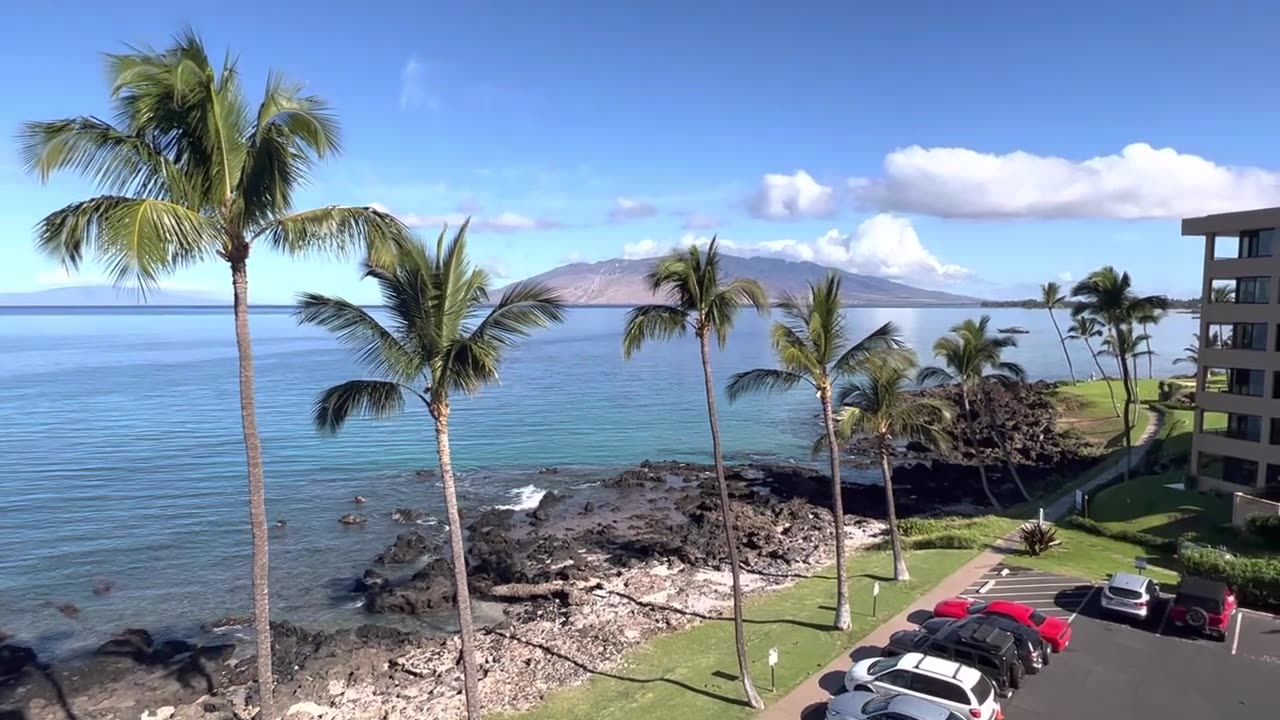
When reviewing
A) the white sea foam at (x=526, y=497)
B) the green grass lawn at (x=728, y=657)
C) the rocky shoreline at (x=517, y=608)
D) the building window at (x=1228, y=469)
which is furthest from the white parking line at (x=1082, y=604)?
the white sea foam at (x=526, y=497)

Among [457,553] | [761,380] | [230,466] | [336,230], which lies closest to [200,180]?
[336,230]

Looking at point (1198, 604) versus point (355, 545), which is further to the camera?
point (355, 545)

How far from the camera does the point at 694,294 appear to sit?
1672cm

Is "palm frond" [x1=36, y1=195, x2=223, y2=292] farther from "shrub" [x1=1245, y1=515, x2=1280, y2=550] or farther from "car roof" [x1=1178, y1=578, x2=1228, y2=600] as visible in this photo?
"shrub" [x1=1245, y1=515, x2=1280, y2=550]

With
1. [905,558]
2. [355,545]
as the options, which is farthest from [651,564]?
[355,545]

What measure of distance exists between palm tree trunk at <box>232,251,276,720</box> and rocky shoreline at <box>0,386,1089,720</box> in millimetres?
8428

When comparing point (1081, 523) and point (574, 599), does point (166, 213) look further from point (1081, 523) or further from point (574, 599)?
point (1081, 523)

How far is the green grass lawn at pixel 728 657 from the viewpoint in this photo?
57.3 feet

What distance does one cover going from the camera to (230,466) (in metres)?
54.9

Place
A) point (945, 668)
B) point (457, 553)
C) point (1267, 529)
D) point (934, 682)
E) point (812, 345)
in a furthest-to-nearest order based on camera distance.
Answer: point (1267, 529) < point (812, 345) < point (945, 668) < point (934, 682) < point (457, 553)

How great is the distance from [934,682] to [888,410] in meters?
9.64

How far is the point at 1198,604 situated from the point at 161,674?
97.1ft

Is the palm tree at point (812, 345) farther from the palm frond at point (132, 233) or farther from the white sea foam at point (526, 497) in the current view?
the white sea foam at point (526, 497)

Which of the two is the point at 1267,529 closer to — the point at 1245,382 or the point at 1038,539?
the point at 1038,539
